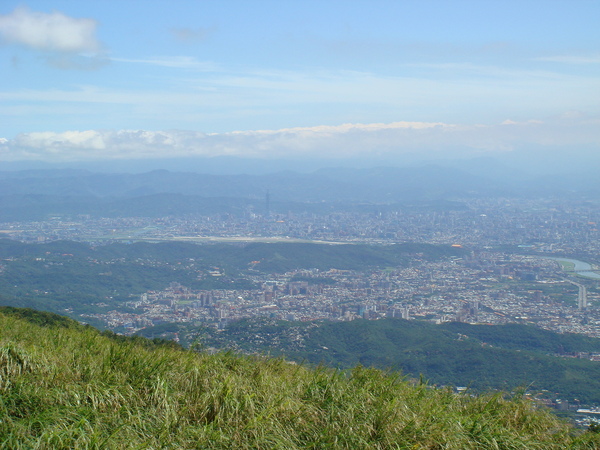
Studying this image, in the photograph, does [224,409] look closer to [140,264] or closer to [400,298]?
[400,298]

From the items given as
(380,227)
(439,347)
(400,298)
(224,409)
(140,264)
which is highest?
(224,409)

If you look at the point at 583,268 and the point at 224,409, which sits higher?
the point at 224,409

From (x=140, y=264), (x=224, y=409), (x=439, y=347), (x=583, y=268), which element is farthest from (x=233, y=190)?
(x=224, y=409)

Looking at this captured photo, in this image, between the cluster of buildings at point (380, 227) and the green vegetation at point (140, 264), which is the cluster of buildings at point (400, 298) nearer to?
the green vegetation at point (140, 264)

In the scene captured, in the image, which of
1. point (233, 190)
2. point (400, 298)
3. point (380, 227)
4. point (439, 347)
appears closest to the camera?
point (439, 347)

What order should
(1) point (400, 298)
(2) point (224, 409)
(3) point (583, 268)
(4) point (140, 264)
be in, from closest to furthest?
(2) point (224, 409) → (1) point (400, 298) → (3) point (583, 268) → (4) point (140, 264)

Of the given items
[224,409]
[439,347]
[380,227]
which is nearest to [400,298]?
[439,347]

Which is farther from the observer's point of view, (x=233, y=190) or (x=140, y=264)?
(x=233, y=190)

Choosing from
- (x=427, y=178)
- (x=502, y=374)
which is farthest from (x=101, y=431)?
(x=427, y=178)
